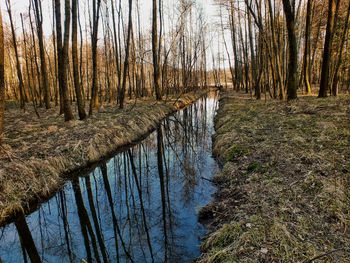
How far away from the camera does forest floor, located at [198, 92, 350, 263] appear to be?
2.34 metres

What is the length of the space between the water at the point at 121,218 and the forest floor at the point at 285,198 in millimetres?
548

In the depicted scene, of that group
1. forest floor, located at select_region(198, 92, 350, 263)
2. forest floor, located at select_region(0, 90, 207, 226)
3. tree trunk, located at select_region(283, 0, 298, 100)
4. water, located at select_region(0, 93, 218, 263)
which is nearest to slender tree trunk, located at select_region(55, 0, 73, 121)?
forest floor, located at select_region(0, 90, 207, 226)

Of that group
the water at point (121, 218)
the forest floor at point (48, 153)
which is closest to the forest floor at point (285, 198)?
the water at point (121, 218)

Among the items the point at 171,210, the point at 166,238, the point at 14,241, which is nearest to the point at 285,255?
the point at 166,238

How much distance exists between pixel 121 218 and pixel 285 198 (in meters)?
2.89

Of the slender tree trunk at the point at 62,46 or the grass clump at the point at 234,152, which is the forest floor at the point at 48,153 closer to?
the slender tree trunk at the point at 62,46

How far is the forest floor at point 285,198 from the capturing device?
234 centimetres

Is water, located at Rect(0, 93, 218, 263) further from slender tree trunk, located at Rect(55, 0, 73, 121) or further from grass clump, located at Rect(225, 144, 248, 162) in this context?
slender tree trunk, located at Rect(55, 0, 73, 121)

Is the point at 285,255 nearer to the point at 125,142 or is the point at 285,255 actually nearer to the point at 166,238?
the point at 166,238

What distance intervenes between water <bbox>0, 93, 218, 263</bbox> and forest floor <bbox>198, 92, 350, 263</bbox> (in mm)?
548

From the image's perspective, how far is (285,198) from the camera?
10.4ft

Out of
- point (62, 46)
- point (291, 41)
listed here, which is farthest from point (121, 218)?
point (291, 41)

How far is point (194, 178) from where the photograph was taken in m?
5.76

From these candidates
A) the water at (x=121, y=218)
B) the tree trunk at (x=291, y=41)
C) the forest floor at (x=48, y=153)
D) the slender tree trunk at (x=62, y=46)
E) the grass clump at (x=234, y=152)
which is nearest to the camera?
the water at (x=121, y=218)
